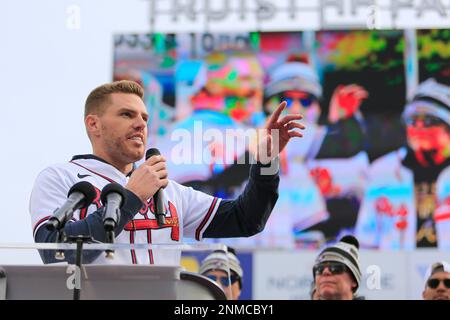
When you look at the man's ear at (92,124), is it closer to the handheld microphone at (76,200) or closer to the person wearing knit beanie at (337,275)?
the handheld microphone at (76,200)

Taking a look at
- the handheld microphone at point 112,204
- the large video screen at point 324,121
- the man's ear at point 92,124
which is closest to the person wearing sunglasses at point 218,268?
the handheld microphone at point 112,204

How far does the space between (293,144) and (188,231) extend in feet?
36.8

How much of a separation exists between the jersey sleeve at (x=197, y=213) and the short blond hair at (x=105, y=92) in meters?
0.51

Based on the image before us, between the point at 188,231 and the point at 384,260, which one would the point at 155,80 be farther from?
the point at 188,231

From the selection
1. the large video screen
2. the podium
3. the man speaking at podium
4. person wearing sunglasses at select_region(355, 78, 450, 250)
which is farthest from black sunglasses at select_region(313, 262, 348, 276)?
person wearing sunglasses at select_region(355, 78, 450, 250)

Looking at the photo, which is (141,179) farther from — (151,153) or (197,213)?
(197,213)

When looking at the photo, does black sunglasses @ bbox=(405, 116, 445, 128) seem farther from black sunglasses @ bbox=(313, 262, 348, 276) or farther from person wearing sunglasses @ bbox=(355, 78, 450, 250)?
black sunglasses @ bbox=(313, 262, 348, 276)

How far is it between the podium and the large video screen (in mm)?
11382

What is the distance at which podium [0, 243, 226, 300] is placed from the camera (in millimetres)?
2574

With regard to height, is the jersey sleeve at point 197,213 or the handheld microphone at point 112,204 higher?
the jersey sleeve at point 197,213

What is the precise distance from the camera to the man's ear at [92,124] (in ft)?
13.7

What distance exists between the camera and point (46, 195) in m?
3.78

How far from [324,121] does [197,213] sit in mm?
11206
